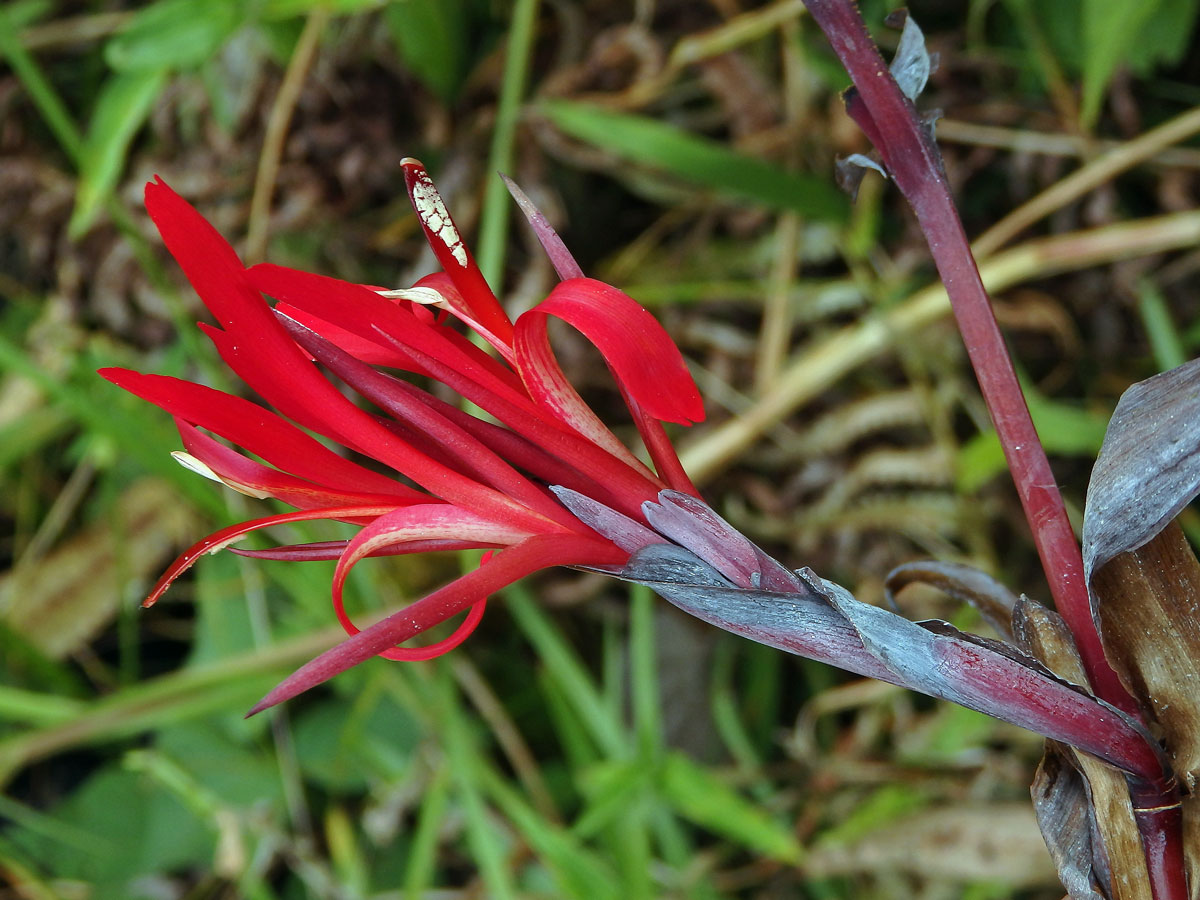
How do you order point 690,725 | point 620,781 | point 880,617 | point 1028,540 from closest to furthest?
point 880,617
point 620,781
point 1028,540
point 690,725

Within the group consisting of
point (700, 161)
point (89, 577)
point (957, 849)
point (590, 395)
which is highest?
point (700, 161)

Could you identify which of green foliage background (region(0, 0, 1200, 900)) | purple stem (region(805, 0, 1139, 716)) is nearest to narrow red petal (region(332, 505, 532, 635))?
purple stem (region(805, 0, 1139, 716))

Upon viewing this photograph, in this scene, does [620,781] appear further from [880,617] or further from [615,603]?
[880,617]

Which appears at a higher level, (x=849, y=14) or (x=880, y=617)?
(x=849, y=14)

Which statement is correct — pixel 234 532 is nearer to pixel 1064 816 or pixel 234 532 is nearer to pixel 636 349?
pixel 636 349

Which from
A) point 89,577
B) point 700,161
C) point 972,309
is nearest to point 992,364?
point 972,309

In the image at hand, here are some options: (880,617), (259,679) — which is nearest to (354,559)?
(880,617)

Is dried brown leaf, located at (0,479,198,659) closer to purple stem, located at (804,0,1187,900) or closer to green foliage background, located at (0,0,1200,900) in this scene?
green foliage background, located at (0,0,1200,900)
